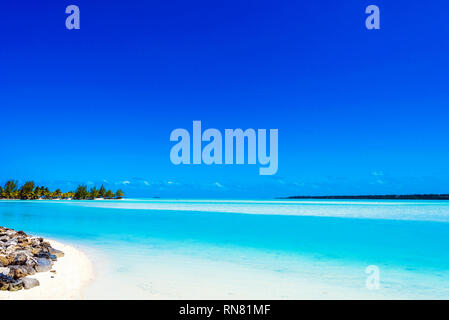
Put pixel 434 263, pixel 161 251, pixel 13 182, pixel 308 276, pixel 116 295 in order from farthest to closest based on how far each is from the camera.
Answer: pixel 13 182 → pixel 161 251 → pixel 434 263 → pixel 308 276 → pixel 116 295

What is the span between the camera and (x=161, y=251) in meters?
11.4

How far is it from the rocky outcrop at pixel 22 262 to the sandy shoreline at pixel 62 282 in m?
0.15

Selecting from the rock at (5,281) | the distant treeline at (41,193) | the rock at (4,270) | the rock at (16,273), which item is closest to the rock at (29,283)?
the rock at (5,281)

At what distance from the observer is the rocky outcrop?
579cm

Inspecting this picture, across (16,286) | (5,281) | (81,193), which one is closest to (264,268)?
(16,286)

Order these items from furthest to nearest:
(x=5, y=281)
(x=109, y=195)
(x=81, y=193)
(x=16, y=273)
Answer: (x=109, y=195)
(x=81, y=193)
(x=16, y=273)
(x=5, y=281)

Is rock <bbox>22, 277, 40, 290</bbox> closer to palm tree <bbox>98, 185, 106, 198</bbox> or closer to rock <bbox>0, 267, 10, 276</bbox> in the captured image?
rock <bbox>0, 267, 10, 276</bbox>

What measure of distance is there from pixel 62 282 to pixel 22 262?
4.62 feet

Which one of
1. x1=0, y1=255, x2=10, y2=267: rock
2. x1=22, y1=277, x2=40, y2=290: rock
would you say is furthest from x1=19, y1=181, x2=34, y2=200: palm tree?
x1=22, y1=277, x2=40, y2=290: rock

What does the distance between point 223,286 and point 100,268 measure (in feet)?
11.5

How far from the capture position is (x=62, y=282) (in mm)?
6625

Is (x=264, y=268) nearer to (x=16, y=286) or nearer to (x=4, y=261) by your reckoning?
(x=16, y=286)
